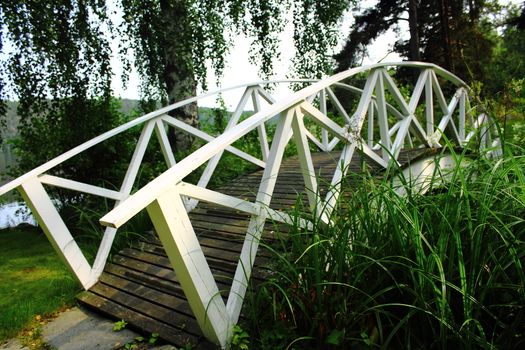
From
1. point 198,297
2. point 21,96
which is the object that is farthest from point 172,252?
point 21,96

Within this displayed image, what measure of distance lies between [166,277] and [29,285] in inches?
46.9

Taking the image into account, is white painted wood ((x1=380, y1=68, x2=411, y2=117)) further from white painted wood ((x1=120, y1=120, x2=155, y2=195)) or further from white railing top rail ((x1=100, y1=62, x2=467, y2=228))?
white painted wood ((x1=120, y1=120, x2=155, y2=195))

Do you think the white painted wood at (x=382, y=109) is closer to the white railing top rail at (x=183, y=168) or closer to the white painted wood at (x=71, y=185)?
the white railing top rail at (x=183, y=168)

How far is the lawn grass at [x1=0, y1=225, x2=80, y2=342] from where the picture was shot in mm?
2508

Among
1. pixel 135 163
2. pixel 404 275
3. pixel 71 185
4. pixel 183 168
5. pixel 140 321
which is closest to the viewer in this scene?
pixel 183 168

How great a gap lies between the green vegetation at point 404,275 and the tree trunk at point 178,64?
3.50 meters

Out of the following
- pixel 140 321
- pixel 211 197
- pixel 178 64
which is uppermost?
pixel 178 64

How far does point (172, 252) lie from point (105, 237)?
1576 millimetres

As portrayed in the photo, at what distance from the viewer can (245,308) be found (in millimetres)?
2186

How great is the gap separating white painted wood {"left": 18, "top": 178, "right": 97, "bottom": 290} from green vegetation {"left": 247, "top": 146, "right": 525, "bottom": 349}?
1499 millimetres

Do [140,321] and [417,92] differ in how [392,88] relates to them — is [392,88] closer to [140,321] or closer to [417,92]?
[417,92]

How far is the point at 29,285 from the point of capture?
116 inches

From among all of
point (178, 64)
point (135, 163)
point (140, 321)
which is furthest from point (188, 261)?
point (178, 64)

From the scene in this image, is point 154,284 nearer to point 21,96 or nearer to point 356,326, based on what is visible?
point 356,326
